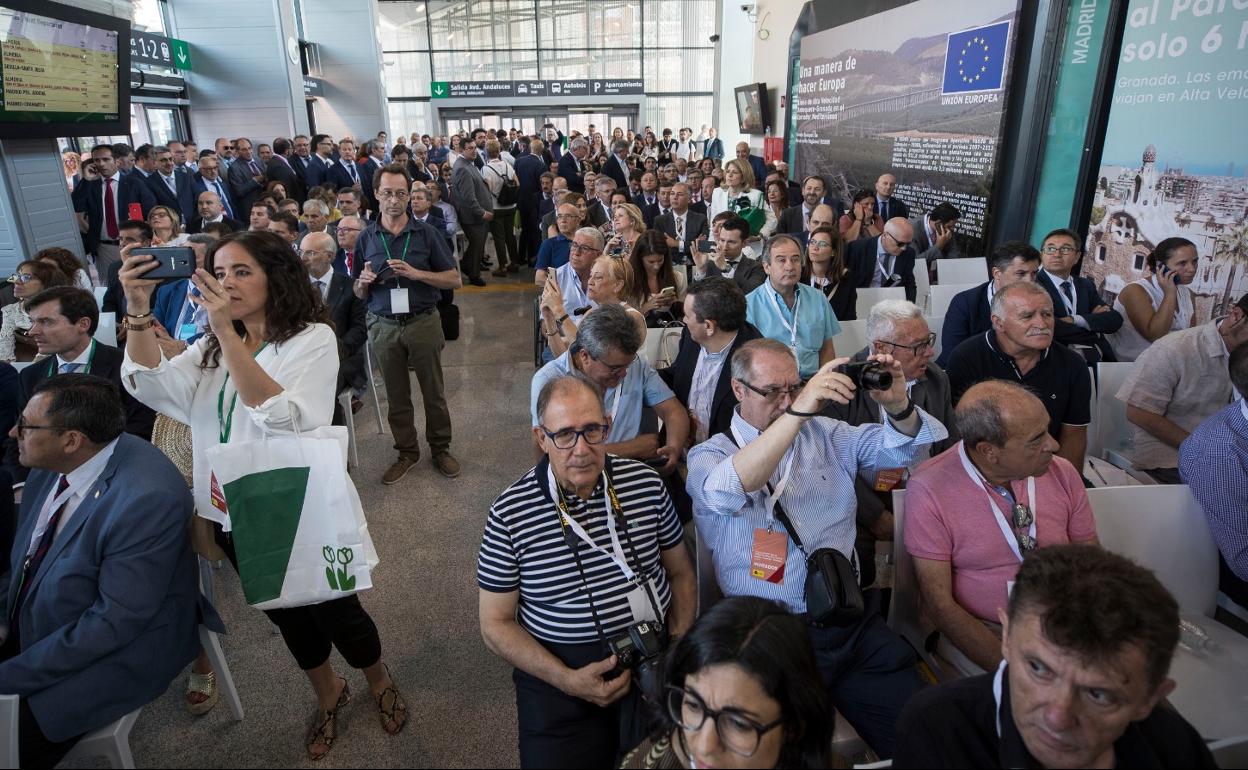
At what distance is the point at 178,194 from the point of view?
28.9 ft

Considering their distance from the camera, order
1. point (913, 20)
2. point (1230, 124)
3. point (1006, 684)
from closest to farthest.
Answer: point (1006, 684), point (1230, 124), point (913, 20)

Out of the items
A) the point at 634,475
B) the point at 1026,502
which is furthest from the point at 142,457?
the point at 1026,502

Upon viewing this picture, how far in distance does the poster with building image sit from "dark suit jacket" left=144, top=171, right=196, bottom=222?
31.3ft

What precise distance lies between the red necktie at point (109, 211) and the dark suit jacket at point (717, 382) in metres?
7.51

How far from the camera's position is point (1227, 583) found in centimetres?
238

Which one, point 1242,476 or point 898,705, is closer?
point 898,705

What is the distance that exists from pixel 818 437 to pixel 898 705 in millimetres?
784

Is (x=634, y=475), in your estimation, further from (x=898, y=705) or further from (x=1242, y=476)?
(x=1242, y=476)

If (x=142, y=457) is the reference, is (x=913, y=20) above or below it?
above

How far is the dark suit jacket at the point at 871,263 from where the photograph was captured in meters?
5.37

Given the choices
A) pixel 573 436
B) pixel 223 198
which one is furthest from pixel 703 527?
pixel 223 198

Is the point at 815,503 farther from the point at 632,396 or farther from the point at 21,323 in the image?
the point at 21,323

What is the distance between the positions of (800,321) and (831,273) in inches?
46.2

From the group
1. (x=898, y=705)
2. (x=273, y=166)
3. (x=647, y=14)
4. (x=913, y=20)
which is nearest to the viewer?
(x=898, y=705)
